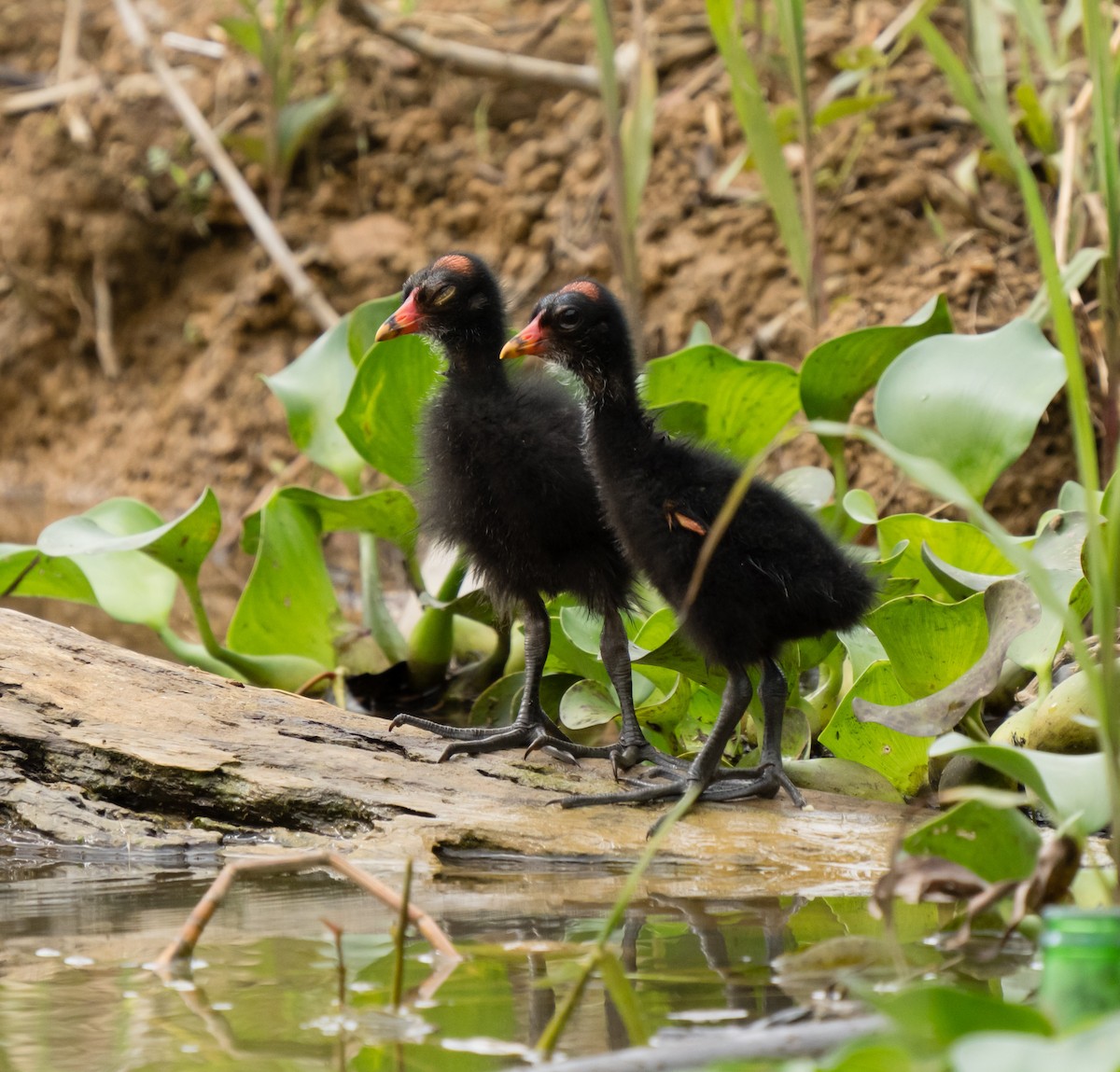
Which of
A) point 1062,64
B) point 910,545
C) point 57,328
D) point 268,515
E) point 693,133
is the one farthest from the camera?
point 57,328

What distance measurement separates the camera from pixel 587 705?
391 cm

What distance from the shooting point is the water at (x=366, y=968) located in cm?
190

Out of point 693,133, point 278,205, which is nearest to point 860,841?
point 693,133

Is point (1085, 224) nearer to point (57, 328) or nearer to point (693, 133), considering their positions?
point (693, 133)

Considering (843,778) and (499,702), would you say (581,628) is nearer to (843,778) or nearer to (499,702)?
(499,702)

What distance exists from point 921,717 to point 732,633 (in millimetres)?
441

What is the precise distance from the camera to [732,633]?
10.0 ft

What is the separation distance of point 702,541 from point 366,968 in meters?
1.25

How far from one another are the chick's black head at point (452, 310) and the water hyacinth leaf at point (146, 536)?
2.27 ft

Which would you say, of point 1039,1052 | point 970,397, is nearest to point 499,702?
point 970,397

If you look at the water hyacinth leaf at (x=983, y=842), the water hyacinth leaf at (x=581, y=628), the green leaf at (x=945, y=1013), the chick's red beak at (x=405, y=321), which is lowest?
the green leaf at (x=945, y=1013)

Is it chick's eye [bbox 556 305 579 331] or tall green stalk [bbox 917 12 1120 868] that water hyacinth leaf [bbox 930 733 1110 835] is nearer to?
tall green stalk [bbox 917 12 1120 868]

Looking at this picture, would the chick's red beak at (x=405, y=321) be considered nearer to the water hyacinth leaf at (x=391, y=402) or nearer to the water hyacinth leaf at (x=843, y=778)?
the water hyacinth leaf at (x=391, y=402)

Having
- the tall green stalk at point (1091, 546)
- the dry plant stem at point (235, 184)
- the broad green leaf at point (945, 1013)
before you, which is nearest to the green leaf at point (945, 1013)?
the broad green leaf at point (945, 1013)
